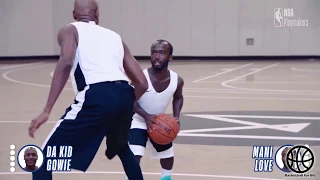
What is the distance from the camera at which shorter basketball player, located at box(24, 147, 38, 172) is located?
424cm

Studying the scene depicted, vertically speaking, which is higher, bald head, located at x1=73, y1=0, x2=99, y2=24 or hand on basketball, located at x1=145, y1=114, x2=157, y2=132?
bald head, located at x1=73, y1=0, x2=99, y2=24

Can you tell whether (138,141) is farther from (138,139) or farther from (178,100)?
(178,100)

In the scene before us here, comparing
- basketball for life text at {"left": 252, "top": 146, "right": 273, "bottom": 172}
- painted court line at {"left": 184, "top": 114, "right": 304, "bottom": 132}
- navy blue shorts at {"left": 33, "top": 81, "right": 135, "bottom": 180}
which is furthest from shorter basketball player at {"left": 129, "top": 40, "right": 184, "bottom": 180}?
painted court line at {"left": 184, "top": 114, "right": 304, "bottom": 132}

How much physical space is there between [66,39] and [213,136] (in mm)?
4451

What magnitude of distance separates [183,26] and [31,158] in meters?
20.4

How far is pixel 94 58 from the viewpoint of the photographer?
13.5 ft

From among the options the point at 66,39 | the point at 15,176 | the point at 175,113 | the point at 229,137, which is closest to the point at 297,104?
the point at 229,137

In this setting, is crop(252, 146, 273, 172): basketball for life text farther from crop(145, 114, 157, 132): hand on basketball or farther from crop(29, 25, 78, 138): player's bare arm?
crop(29, 25, 78, 138): player's bare arm

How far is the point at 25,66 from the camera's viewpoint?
21672 millimetres

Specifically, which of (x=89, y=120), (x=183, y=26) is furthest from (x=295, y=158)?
(x=183, y=26)

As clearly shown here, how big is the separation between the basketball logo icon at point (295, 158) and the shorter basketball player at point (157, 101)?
1.17 meters

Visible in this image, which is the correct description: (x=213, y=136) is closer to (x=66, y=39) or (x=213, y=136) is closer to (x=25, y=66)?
(x=66, y=39)

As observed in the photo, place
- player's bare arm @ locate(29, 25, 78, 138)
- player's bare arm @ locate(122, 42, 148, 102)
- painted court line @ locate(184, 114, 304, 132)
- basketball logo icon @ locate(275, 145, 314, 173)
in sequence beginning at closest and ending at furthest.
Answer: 1. player's bare arm @ locate(29, 25, 78, 138)
2. player's bare arm @ locate(122, 42, 148, 102)
3. basketball logo icon @ locate(275, 145, 314, 173)
4. painted court line @ locate(184, 114, 304, 132)

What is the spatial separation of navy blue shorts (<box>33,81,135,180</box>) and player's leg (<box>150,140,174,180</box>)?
1.48 metres
